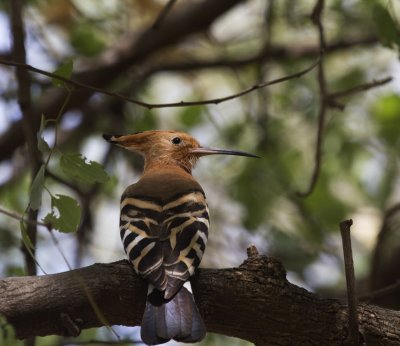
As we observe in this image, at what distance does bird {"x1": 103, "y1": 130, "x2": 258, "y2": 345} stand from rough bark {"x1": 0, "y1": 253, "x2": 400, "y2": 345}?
0.07m

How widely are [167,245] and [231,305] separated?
43 cm

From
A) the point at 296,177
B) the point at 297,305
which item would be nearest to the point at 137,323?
the point at 297,305

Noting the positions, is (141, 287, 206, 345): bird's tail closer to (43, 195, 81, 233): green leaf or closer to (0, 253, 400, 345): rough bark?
(0, 253, 400, 345): rough bark

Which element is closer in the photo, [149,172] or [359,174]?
[149,172]

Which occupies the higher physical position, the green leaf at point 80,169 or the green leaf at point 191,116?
the green leaf at point 191,116

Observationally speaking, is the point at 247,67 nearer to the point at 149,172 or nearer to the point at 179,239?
the point at 149,172

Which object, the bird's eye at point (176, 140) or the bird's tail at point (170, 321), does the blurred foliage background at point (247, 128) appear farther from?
the bird's tail at point (170, 321)

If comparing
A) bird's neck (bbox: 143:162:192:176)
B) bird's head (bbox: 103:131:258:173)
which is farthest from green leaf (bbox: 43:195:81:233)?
bird's head (bbox: 103:131:258:173)

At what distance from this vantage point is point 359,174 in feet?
20.7

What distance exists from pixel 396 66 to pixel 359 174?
0.92 metres

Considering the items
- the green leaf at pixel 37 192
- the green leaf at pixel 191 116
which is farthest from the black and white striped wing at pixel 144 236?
the green leaf at pixel 191 116

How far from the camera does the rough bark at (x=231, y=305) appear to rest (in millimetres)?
2979

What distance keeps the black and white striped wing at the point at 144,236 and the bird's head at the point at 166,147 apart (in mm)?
1112

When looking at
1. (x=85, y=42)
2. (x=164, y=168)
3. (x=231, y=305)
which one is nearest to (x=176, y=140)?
(x=164, y=168)
